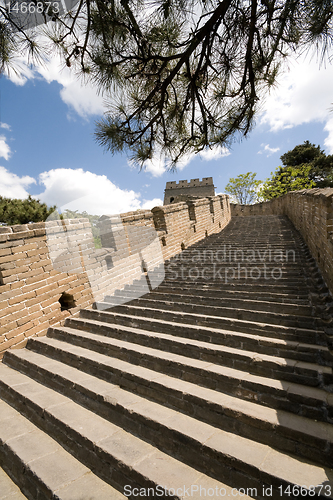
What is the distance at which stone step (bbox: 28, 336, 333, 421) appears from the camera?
193cm

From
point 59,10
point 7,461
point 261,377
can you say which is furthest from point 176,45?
point 7,461

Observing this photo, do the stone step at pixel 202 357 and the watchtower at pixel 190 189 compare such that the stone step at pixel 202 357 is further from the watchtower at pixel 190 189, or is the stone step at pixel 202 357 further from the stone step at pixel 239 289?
the watchtower at pixel 190 189

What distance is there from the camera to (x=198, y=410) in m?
2.18

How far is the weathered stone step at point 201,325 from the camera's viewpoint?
2.55 meters

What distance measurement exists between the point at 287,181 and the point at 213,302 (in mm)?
26728

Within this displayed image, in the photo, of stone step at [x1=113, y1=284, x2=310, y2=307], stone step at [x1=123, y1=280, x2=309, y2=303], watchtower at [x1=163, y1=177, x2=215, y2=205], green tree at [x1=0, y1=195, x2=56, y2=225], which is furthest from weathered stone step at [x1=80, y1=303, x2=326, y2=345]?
watchtower at [x1=163, y1=177, x2=215, y2=205]

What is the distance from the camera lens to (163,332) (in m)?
3.32

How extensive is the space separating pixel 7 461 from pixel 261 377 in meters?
2.30

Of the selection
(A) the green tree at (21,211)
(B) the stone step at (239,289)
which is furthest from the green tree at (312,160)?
(B) the stone step at (239,289)

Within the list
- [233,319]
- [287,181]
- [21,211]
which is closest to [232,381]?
[233,319]

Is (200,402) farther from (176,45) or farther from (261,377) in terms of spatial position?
(176,45)

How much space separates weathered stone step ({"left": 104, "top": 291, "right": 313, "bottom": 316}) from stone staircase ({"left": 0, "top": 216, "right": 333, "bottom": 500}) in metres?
0.02

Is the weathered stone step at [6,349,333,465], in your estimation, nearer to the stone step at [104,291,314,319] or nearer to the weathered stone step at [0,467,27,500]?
the weathered stone step at [0,467,27,500]

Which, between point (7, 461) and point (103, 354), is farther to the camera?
point (103, 354)
